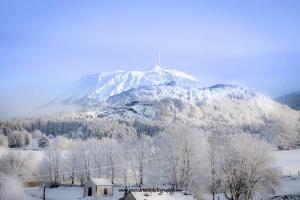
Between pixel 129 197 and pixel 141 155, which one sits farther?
pixel 141 155

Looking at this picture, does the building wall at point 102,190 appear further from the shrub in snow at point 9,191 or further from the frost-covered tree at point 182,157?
the shrub in snow at point 9,191

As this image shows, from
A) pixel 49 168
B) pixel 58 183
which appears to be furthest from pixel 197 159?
pixel 49 168

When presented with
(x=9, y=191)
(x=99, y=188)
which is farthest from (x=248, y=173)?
(x=9, y=191)

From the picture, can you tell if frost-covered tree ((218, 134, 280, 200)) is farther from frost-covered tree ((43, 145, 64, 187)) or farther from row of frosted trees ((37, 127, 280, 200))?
frost-covered tree ((43, 145, 64, 187))

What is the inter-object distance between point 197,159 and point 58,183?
43.3 m

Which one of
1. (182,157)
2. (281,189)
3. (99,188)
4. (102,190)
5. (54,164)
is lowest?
(102,190)

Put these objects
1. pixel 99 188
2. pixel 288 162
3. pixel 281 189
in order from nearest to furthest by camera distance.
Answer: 1. pixel 281 189
2. pixel 99 188
3. pixel 288 162

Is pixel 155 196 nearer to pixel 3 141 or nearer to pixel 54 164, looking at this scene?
pixel 54 164

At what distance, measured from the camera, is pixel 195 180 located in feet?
319

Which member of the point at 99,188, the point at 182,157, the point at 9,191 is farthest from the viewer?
the point at 99,188

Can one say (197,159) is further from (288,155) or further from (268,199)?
(288,155)

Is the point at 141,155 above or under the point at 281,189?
above

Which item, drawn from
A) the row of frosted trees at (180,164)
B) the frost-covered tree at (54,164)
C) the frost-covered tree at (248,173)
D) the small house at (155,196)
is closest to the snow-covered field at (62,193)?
the row of frosted trees at (180,164)

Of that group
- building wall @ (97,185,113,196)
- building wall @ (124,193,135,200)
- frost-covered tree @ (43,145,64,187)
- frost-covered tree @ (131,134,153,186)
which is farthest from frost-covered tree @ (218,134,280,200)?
frost-covered tree @ (43,145,64,187)
